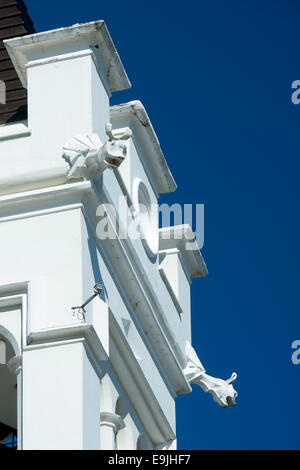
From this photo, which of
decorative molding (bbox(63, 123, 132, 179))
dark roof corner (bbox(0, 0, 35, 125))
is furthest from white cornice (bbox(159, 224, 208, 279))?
decorative molding (bbox(63, 123, 132, 179))

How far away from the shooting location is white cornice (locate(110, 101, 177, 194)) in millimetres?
34219

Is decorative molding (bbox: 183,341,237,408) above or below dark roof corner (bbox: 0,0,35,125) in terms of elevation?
below

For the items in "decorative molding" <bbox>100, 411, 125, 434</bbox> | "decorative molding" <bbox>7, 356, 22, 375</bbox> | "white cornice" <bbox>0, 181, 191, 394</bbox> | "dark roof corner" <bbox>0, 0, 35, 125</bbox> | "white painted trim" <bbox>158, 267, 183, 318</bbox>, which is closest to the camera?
"decorative molding" <bbox>7, 356, 22, 375</bbox>

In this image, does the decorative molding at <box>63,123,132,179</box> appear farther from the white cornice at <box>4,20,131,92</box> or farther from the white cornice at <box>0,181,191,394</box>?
the white cornice at <box>4,20,131,92</box>

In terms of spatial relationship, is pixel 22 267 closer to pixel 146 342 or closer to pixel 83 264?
pixel 83 264

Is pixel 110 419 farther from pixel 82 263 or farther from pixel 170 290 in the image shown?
pixel 170 290

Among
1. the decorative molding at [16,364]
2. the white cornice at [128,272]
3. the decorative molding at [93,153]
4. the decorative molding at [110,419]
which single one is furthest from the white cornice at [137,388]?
the decorative molding at [93,153]

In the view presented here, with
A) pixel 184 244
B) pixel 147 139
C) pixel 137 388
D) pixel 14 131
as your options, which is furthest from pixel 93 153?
pixel 184 244

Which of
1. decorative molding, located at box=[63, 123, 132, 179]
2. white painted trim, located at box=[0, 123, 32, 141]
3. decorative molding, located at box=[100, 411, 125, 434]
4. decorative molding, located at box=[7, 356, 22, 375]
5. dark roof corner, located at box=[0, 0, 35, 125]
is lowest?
decorative molding, located at box=[100, 411, 125, 434]

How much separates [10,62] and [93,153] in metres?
5.47

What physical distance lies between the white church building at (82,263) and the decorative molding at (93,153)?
21 mm

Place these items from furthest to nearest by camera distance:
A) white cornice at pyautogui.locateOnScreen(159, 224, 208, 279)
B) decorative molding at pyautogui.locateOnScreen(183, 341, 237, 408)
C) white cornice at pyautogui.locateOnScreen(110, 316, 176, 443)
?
white cornice at pyautogui.locateOnScreen(159, 224, 208, 279) → decorative molding at pyautogui.locateOnScreen(183, 341, 237, 408) → white cornice at pyautogui.locateOnScreen(110, 316, 176, 443)

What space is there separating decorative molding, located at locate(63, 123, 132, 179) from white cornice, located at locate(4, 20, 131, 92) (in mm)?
1784

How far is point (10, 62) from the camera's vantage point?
118ft
